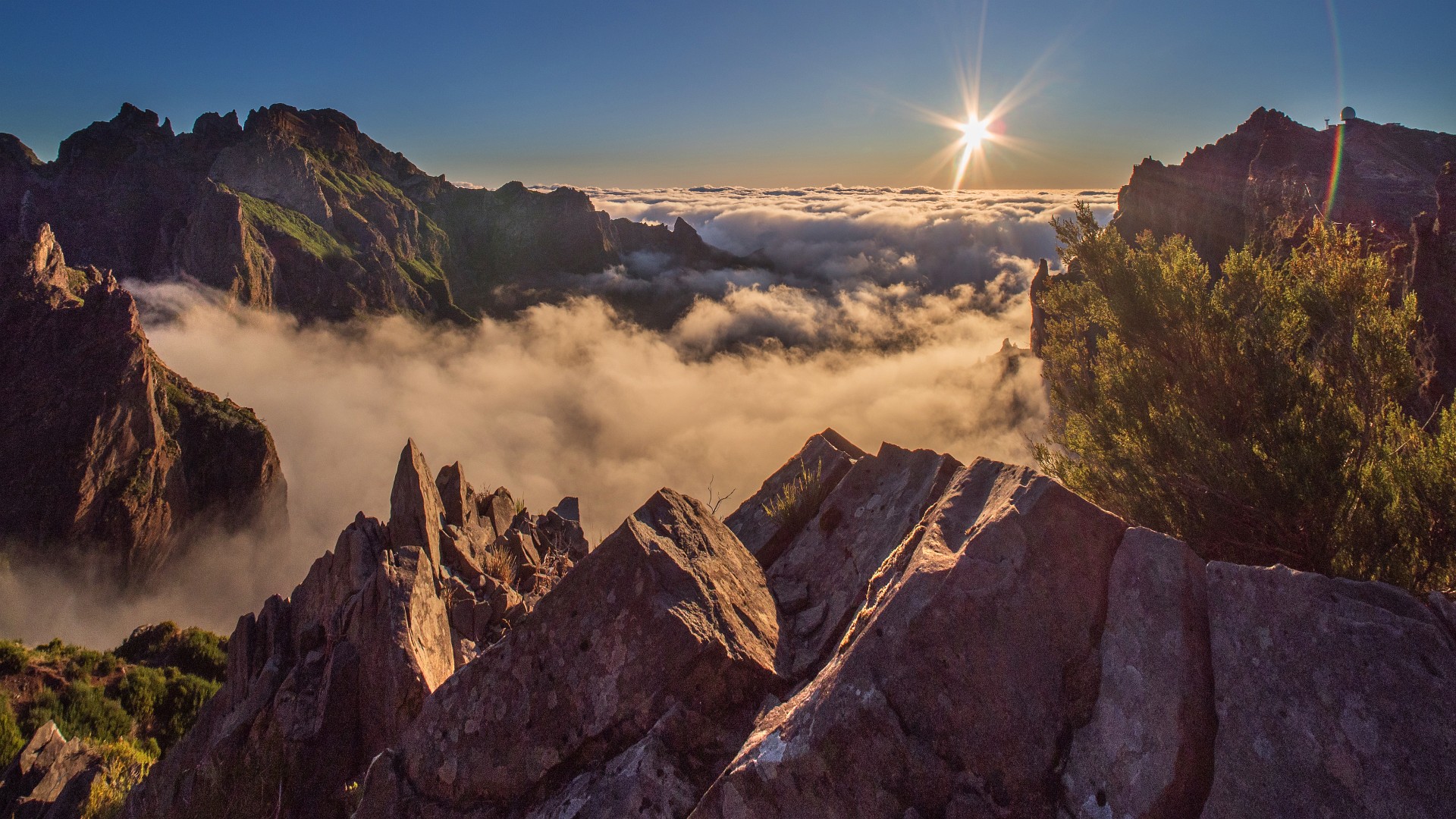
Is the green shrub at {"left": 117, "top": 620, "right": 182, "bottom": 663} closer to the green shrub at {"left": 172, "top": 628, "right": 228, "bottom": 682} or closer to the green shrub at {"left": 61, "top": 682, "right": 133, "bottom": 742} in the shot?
the green shrub at {"left": 172, "top": 628, "right": 228, "bottom": 682}

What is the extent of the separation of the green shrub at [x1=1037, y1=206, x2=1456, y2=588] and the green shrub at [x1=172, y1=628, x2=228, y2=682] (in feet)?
107

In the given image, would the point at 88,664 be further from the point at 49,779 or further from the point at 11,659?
the point at 49,779

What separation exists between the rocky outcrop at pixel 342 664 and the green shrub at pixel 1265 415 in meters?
9.92

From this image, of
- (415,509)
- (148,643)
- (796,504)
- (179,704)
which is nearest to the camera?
(796,504)

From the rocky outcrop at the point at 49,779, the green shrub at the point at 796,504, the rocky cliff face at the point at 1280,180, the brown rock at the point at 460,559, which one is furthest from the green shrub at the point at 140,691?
the rocky cliff face at the point at 1280,180

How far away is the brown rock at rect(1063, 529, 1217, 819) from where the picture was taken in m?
4.09

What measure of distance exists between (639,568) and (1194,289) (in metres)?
8.58

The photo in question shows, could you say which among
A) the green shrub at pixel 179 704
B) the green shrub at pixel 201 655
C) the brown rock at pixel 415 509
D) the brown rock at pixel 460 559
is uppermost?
the brown rock at pixel 415 509

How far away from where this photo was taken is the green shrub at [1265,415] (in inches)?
261

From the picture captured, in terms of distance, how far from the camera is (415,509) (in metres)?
13.8

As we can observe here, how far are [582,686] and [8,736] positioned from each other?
74.1ft

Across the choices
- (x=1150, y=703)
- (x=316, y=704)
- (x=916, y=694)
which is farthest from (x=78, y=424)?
(x=1150, y=703)

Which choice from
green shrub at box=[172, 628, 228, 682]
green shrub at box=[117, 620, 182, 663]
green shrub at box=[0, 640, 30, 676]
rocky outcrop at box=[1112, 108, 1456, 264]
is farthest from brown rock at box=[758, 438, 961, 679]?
rocky outcrop at box=[1112, 108, 1456, 264]

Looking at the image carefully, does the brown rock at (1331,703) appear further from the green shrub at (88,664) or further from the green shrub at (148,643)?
the green shrub at (148,643)
